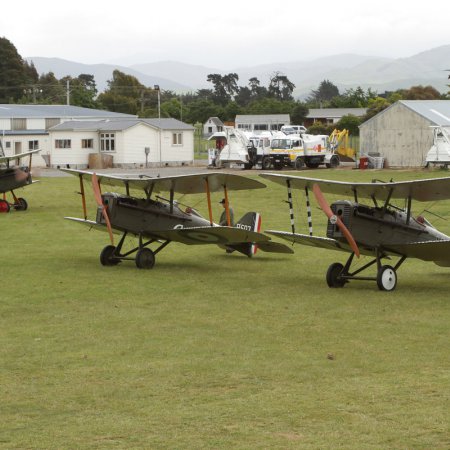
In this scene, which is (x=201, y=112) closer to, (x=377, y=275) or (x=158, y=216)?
(x=158, y=216)

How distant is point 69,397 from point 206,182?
9.07 metres

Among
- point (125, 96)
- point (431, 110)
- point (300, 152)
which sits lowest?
point (300, 152)

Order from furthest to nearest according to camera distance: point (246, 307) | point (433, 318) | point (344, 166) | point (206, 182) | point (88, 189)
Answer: point (344, 166) < point (88, 189) < point (206, 182) < point (246, 307) < point (433, 318)

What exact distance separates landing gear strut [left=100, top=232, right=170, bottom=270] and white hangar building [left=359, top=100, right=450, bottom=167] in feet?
121

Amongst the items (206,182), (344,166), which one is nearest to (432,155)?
(344,166)

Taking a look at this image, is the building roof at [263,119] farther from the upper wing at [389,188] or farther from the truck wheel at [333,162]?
the upper wing at [389,188]

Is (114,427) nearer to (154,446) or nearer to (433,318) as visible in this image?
(154,446)

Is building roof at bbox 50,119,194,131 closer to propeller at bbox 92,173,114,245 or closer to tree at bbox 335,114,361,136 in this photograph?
tree at bbox 335,114,361,136

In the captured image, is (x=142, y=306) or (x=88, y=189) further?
(x=88, y=189)

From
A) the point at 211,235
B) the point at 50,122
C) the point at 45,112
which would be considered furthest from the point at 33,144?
the point at 211,235

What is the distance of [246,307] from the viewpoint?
45.4ft

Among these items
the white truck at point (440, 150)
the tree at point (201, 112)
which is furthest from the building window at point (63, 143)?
the tree at point (201, 112)

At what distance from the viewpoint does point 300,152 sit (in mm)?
54531

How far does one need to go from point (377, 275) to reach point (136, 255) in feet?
16.0
